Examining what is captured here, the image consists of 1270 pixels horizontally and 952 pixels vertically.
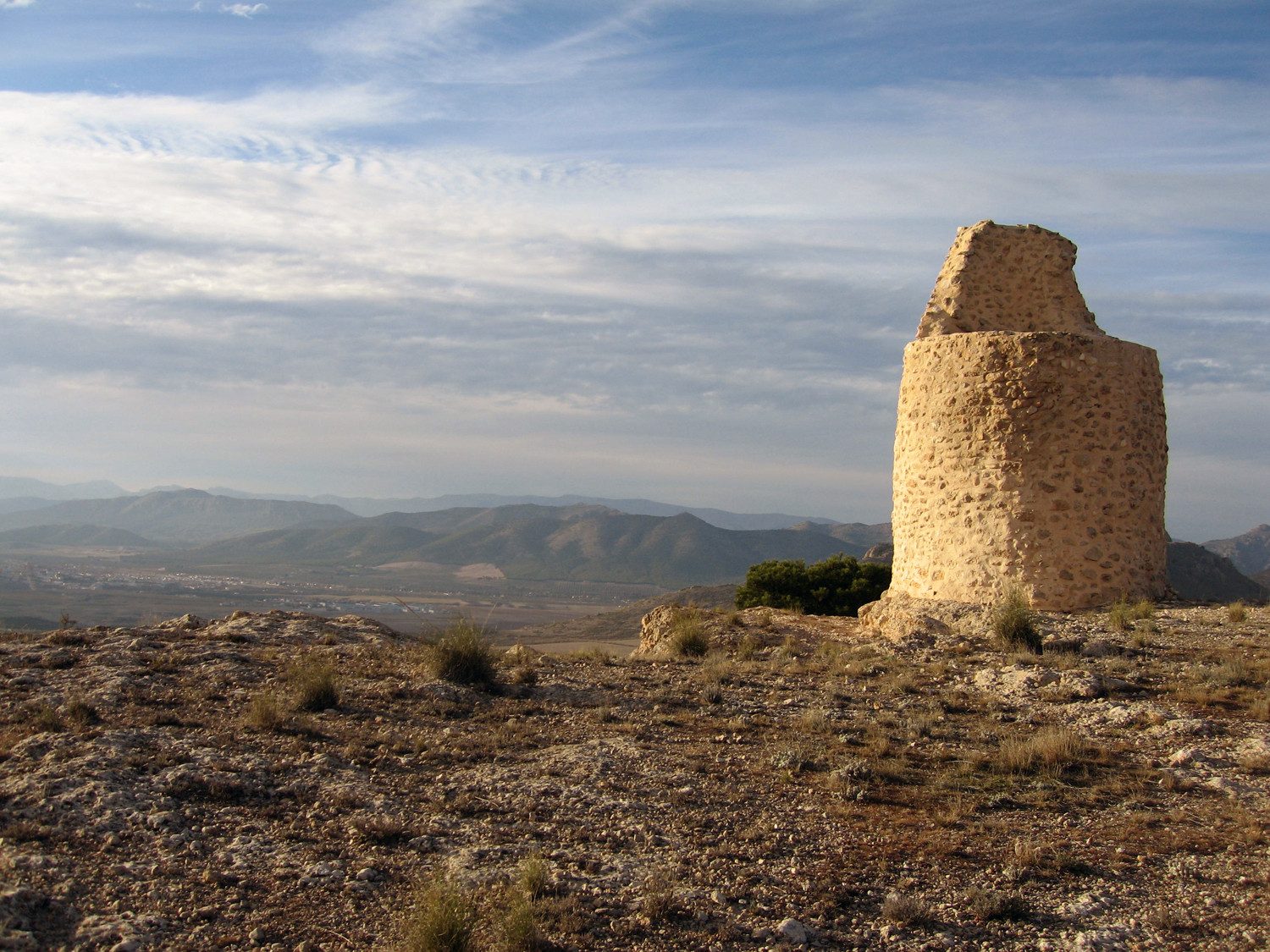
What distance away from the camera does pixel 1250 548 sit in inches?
2776

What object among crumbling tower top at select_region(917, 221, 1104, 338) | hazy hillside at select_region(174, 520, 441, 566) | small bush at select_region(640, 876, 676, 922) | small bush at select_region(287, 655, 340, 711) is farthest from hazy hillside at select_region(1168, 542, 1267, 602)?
hazy hillside at select_region(174, 520, 441, 566)

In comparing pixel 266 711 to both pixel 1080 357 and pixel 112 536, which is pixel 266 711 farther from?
pixel 112 536

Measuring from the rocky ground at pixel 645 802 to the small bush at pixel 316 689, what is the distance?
75mm

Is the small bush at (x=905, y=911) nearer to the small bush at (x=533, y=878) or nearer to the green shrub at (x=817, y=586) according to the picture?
the small bush at (x=533, y=878)

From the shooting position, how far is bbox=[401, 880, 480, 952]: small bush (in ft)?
12.3

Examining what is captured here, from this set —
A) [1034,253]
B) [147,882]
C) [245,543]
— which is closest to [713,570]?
[245,543]

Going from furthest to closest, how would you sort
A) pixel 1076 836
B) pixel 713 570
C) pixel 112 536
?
pixel 112 536
pixel 713 570
pixel 1076 836

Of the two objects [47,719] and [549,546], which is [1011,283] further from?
[549,546]

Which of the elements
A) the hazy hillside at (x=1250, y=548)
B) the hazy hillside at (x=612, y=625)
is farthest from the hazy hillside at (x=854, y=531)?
the hazy hillside at (x=612, y=625)

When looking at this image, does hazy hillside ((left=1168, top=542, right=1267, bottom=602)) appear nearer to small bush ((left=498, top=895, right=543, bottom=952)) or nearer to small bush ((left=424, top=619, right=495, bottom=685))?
small bush ((left=424, top=619, right=495, bottom=685))

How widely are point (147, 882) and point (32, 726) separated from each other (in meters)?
2.82

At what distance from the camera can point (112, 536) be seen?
165m

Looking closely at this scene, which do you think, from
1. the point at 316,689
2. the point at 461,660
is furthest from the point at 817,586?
the point at 316,689

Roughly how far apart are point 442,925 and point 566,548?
466 feet
